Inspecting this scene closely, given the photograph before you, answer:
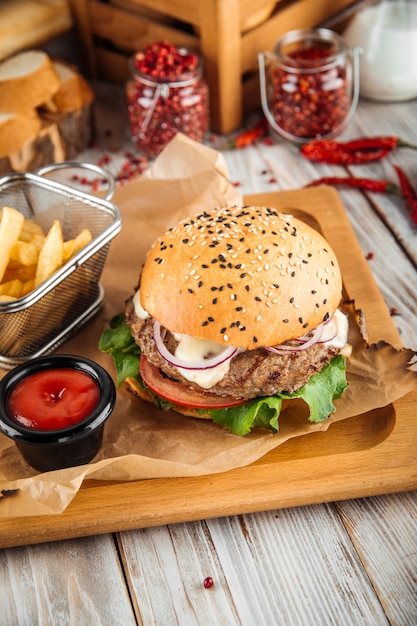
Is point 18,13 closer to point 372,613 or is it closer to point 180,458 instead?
point 180,458

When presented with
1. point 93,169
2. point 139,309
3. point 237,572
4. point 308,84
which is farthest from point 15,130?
point 237,572

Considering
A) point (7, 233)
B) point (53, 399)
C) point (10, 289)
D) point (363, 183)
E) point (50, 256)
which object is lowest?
point (363, 183)

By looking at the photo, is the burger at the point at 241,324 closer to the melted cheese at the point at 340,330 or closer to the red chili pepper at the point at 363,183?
the melted cheese at the point at 340,330

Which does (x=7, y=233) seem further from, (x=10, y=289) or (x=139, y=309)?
(x=139, y=309)

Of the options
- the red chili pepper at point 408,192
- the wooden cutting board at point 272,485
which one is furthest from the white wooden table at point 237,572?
the red chili pepper at point 408,192

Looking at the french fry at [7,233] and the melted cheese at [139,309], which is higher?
the french fry at [7,233]

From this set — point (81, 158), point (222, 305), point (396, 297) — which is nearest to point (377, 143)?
point (396, 297)
